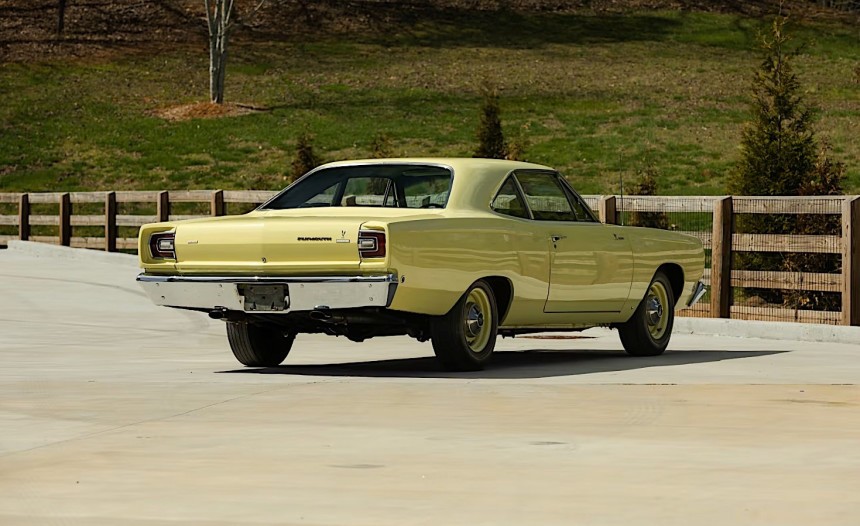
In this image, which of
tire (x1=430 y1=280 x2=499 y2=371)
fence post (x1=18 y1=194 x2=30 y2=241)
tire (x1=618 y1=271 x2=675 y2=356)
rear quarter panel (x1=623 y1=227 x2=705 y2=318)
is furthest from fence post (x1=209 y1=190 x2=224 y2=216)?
tire (x1=430 y1=280 x2=499 y2=371)

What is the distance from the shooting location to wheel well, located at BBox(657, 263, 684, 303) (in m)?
15.5

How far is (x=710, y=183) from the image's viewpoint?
44406 millimetres

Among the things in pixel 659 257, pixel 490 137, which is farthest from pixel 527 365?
pixel 490 137

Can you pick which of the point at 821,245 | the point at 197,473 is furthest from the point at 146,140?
the point at 197,473

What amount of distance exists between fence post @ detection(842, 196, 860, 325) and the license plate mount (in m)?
7.19

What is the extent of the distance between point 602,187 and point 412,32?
33461mm

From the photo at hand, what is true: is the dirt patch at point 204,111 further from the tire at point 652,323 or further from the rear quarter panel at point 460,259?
the rear quarter panel at point 460,259

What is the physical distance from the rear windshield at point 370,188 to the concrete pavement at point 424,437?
51.7 inches

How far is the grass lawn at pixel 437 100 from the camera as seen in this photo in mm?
50531

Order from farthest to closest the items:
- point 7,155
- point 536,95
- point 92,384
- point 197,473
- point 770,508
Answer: point 536,95 < point 7,155 < point 92,384 < point 197,473 < point 770,508

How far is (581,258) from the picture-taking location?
14133 mm

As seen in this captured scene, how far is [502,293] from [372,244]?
173 centimetres

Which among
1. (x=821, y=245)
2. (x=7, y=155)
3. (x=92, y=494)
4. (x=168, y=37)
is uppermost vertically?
(x=168, y=37)

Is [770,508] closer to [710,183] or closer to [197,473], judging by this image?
[197,473]
